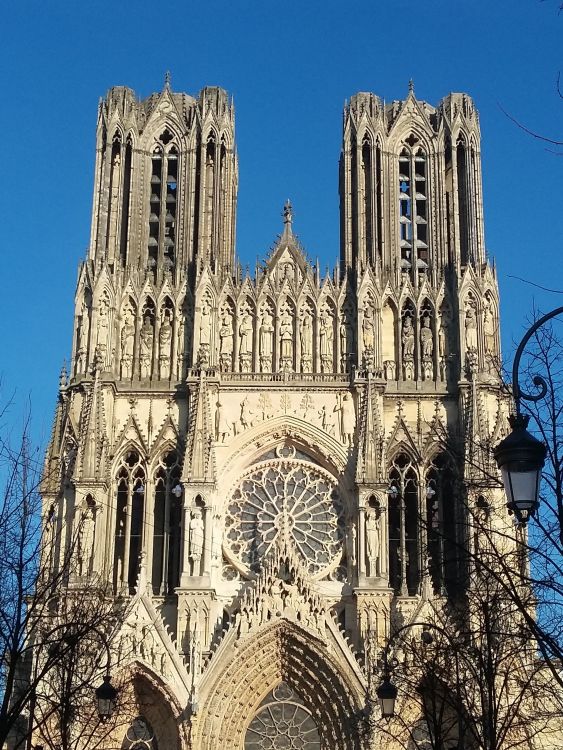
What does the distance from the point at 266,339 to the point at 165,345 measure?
298 centimetres

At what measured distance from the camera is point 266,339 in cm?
3803

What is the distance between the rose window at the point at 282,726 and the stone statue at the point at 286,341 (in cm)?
916

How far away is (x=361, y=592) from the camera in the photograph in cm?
3400

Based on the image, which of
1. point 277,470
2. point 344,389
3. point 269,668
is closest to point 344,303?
point 344,389

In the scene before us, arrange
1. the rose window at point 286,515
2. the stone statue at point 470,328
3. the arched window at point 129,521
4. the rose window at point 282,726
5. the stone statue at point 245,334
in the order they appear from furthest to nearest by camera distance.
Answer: the stone statue at point 245,334, the stone statue at point 470,328, the rose window at point 286,515, the arched window at point 129,521, the rose window at point 282,726

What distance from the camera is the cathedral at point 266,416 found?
33.6m

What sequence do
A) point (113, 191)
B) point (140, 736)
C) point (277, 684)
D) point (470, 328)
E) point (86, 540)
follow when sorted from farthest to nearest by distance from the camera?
point (113, 191) → point (470, 328) → point (86, 540) → point (277, 684) → point (140, 736)

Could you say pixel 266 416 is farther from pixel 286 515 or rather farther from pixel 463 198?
pixel 463 198

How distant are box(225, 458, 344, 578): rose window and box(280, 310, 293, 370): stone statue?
2.85 m

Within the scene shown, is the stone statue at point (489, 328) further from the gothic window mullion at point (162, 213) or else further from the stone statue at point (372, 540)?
the gothic window mullion at point (162, 213)

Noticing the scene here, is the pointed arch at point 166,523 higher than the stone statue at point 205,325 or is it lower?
lower

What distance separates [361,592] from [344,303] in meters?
Answer: 9.05

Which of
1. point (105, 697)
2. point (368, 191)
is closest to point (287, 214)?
point (368, 191)

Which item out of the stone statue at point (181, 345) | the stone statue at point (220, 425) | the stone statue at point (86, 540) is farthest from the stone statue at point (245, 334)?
the stone statue at point (86, 540)
